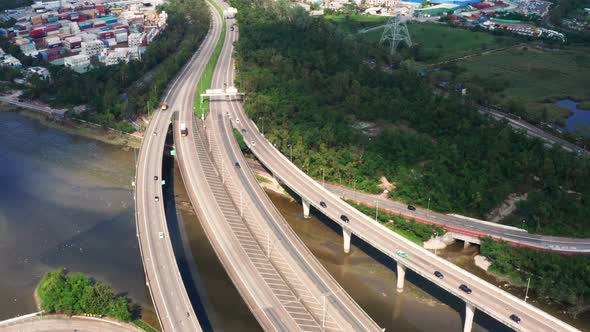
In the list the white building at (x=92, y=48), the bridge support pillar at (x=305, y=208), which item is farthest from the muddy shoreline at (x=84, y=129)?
the bridge support pillar at (x=305, y=208)

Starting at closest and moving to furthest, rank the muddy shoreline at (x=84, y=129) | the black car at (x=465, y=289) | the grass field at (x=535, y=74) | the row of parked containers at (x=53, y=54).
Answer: the black car at (x=465, y=289) < the muddy shoreline at (x=84, y=129) < the grass field at (x=535, y=74) < the row of parked containers at (x=53, y=54)

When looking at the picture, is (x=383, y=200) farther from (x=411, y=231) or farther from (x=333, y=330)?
(x=333, y=330)

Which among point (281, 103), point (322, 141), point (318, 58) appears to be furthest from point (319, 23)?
point (322, 141)

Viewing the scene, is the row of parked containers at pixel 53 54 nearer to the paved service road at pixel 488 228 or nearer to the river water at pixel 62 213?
the river water at pixel 62 213

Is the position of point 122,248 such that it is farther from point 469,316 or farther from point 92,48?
point 92,48

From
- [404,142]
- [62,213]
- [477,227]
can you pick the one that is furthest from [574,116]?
[62,213]

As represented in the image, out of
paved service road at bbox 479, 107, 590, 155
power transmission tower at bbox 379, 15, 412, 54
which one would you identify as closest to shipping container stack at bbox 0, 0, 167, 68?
power transmission tower at bbox 379, 15, 412, 54
